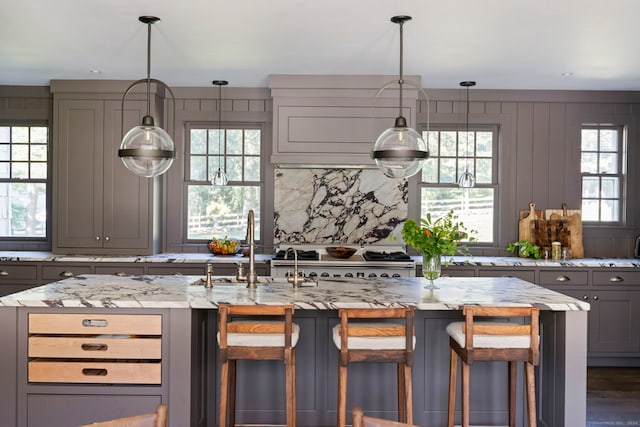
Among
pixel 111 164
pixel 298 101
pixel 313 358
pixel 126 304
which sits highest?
pixel 298 101

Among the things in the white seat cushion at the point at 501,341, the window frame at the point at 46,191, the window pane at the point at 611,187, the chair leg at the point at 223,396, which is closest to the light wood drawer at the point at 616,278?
the window pane at the point at 611,187

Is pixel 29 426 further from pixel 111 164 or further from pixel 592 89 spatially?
pixel 592 89

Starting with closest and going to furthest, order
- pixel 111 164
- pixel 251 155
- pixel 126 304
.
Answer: pixel 126 304, pixel 111 164, pixel 251 155

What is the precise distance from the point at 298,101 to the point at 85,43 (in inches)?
76.5

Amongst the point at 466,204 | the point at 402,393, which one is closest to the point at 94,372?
the point at 402,393

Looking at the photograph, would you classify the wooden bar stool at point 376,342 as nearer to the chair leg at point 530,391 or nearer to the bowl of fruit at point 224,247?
the chair leg at point 530,391

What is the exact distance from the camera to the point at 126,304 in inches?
127

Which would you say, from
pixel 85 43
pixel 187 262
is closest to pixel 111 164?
pixel 187 262

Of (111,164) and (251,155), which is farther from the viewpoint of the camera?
(251,155)

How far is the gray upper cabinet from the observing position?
603cm

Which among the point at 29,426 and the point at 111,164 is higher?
the point at 111,164

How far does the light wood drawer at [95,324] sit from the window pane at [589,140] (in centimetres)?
482

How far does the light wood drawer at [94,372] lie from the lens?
3.24 m

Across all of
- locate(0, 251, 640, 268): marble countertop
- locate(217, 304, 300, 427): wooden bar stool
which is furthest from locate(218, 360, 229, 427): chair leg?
locate(0, 251, 640, 268): marble countertop
